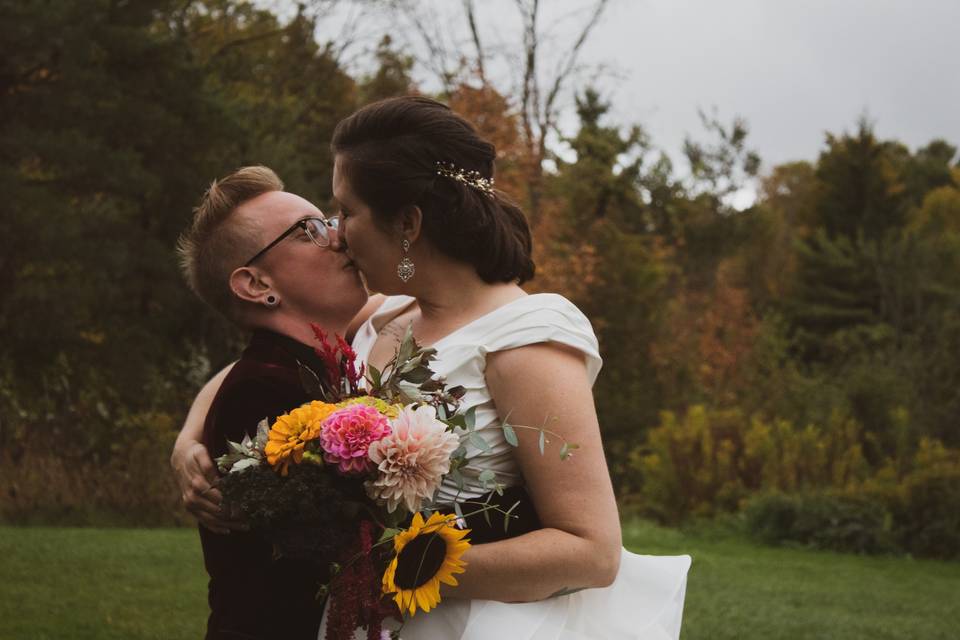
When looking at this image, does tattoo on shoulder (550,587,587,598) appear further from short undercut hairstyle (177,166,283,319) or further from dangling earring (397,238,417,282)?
short undercut hairstyle (177,166,283,319)

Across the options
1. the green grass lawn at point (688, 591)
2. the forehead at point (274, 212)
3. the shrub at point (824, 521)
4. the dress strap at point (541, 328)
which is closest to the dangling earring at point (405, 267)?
the dress strap at point (541, 328)

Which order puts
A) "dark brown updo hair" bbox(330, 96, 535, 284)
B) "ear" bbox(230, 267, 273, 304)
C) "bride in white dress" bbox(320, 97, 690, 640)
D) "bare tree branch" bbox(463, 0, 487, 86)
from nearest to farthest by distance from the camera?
"bride in white dress" bbox(320, 97, 690, 640)
"dark brown updo hair" bbox(330, 96, 535, 284)
"ear" bbox(230, 267, 273, 304)
"bare tree branch" bbox(463, 0, 487, 86)

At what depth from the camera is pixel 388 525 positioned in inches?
93.2

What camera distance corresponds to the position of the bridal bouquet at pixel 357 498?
2.26 meters

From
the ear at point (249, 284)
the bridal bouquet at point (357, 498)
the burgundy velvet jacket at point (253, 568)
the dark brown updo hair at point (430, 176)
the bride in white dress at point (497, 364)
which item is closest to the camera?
the bridal bouquet at point (357, 498)

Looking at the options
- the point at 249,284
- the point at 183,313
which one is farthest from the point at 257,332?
the point at 183,313

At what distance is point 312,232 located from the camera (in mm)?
3285

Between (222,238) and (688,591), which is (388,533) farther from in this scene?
(688,591)

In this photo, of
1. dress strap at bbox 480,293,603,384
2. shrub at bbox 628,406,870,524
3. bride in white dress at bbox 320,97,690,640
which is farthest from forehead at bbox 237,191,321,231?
shrub at bbox 628,406,870,524

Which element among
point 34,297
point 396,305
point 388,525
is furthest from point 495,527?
point 34,297

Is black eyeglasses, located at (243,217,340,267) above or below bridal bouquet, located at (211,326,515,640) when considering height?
above

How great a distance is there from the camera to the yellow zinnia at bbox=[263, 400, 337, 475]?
2.31 m

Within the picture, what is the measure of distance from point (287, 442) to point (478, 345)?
23.4 inches

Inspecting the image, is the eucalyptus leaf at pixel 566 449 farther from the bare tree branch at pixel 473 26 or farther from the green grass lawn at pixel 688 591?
the bare tree branch at pixel 473 26
